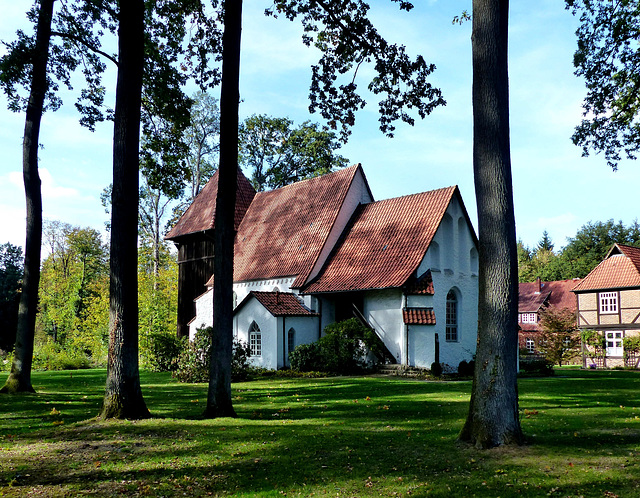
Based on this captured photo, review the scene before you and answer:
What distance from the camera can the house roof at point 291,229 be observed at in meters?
27.2

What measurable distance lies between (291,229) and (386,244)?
20.1 feet

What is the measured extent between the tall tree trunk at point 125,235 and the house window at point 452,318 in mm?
17117

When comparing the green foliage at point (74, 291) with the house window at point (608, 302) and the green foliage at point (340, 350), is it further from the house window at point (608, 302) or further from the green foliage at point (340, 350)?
the house window at point (608, 302)

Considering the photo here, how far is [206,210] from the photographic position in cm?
3303

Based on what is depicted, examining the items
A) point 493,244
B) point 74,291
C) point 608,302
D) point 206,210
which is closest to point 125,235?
point 493,244

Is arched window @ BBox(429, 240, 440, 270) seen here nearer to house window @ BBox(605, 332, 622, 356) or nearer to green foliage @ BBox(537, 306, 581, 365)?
green foliage @ BBox(537, 306, 581, 365)

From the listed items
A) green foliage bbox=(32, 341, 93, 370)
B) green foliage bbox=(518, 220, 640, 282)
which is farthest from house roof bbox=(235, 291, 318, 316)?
green foliage bbox=(518, 220, 640, 282)

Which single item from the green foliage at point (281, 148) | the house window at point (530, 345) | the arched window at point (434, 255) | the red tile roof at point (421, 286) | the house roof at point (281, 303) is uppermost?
the green foliage at point (281, 148)

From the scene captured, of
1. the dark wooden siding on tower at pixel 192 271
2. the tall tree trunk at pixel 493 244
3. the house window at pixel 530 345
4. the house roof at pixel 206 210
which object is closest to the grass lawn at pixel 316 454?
the tall tree trunk at pixel 493 244

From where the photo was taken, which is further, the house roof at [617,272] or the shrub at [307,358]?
the house roof at [617,272]

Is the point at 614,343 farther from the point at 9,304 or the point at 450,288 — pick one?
the point at 9,304

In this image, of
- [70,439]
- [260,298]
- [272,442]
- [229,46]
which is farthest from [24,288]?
[260,298]

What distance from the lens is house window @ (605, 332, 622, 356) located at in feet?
136

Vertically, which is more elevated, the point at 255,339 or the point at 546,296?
the point at 546,296
